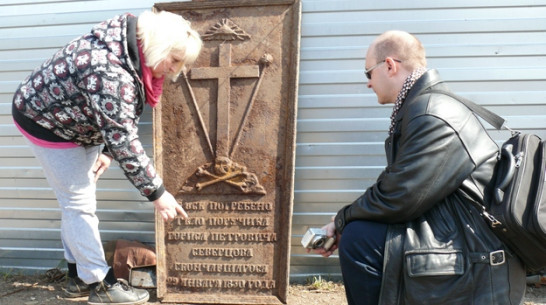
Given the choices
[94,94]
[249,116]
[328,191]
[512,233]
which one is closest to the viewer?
[512,233]

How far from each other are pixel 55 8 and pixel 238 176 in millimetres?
2057

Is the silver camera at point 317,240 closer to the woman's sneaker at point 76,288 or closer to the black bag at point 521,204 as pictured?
the black bag at point 521,204

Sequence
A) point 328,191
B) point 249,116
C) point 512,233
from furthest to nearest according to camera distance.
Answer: point 328,191 < point 249,116 < point 512,233

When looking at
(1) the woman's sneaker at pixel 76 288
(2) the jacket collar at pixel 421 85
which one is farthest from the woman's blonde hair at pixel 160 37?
(1) the woman's sneaker at pixel 76 288

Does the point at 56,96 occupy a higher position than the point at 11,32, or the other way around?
the point at 11,32

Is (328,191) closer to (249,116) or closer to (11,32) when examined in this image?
(249,116)

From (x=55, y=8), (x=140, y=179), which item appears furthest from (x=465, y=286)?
(x=55, y=8)

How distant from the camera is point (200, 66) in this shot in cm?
326

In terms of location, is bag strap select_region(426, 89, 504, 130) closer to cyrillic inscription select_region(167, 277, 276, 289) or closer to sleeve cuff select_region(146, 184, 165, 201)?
sleeve cuff select_region(146, 184, 165, 201)

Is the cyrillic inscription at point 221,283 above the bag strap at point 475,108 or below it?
below

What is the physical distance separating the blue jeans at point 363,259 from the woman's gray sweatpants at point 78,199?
63.8 inches

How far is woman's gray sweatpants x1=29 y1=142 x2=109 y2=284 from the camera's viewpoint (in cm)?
268

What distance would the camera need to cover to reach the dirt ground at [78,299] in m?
3.28

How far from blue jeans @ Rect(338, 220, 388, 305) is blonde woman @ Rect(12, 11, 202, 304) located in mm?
953
